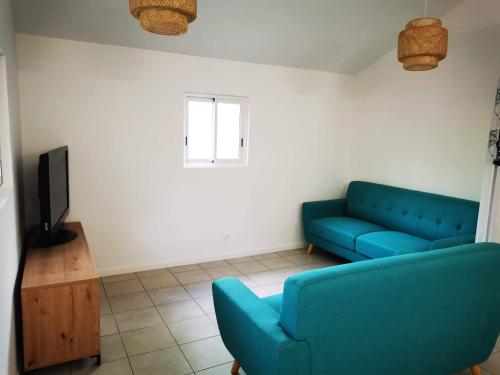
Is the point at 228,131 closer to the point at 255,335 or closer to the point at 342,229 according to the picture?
the point at 342,229

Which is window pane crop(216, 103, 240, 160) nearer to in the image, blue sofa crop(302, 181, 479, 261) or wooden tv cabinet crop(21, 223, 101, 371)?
blue sofa crop(302, 181, 479, 261)

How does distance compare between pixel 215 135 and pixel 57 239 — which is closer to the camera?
pixel 57 239

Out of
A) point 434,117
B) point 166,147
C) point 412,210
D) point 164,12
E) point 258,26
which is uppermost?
point 258,26

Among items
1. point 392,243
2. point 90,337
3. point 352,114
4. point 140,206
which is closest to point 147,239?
point 140,206

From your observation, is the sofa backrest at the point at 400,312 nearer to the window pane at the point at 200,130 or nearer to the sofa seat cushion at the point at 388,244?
the sofa seat cushion at the point at 388,244

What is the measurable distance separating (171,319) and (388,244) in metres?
2.03

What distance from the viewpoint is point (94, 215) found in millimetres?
3418

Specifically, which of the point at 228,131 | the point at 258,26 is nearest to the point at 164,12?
the point at 258,26

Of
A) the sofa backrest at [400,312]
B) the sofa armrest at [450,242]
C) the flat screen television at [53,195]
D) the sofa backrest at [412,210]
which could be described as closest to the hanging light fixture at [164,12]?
the flat screen television at [53,195]

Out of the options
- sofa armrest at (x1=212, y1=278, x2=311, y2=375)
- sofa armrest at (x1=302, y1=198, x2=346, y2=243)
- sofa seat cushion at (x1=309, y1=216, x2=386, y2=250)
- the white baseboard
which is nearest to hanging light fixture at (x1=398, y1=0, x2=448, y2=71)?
sofa armrest at (x1=212, y1=278, x2=311, y2=375)

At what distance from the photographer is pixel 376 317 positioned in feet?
5.35

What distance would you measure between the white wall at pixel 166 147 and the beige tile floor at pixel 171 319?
0.91 feet

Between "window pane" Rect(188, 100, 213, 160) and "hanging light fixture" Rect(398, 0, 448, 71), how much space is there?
2123 millimetres

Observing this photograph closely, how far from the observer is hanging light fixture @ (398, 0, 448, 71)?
2221 millimetres
